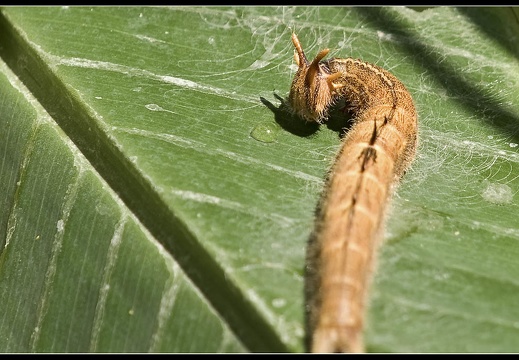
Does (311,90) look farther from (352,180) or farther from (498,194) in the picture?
Answer: (498,194)

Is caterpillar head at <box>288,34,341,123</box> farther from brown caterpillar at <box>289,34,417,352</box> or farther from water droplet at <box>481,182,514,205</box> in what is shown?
water droplet at <box>481,182,514,205</box>

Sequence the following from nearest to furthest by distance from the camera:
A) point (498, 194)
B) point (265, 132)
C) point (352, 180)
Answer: point (352, 180), point (498, 194), point (265, 132)

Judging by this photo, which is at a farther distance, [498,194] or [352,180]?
[498,194]

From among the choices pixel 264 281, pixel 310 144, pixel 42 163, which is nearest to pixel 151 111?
pixel 42 163

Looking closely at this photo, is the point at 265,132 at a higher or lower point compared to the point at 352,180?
lower

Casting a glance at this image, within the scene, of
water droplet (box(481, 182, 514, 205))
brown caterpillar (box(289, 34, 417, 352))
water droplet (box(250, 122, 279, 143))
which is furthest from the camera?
water droplet (box(250, 122, 279, 143))

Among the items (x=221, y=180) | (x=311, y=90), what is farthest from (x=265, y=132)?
(x=221, y=180)

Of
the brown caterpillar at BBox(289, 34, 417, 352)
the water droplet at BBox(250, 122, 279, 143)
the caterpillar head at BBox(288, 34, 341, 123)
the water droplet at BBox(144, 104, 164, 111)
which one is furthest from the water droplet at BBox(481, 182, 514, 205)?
the water droplet at BBox(144, 104, 164, 111)

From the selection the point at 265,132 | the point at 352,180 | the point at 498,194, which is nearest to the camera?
the point at 352,180
